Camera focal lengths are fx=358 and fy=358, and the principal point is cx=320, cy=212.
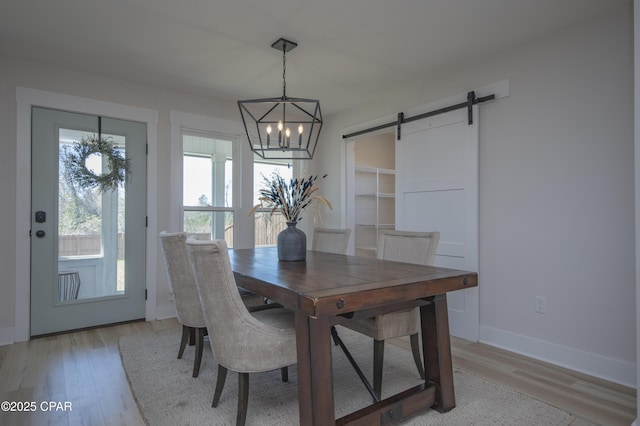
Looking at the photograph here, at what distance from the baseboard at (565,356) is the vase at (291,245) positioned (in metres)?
1.80

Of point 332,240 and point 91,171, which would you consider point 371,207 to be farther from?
point 91,171

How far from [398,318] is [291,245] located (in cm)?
88

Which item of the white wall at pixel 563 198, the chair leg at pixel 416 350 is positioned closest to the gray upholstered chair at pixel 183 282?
the chair leg at pixel 416 350

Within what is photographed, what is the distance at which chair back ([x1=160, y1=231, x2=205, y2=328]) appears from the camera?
232cm

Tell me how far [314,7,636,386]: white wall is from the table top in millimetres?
1197

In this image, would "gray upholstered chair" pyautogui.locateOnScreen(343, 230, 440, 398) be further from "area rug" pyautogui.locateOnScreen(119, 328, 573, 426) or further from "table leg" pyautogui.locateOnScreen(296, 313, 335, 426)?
"table leg" pyautogui.locateOnScreen(296, 313, 335, 426)

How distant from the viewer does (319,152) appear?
16.6 feet

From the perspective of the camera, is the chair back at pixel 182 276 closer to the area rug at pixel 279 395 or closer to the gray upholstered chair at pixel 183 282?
the gray upholstered chair at pixel 183 282

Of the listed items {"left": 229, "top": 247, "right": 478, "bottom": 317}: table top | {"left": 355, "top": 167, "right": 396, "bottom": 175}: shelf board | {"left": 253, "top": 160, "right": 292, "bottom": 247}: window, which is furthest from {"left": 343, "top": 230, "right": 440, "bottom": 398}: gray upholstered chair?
{"left": 355, "top": 167, "right": 396, "bottom": 175}: shelf board

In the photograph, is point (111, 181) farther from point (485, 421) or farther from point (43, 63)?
point (485, 421)

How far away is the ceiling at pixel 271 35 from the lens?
7.72ft

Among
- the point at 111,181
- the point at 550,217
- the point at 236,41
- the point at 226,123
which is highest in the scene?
the point at 236,41

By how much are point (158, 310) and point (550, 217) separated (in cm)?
378

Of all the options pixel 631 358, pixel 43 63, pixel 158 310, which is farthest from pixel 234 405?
pixel 43 63
